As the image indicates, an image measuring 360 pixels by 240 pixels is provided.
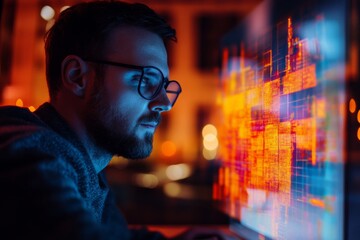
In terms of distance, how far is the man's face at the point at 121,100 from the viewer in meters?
0.94

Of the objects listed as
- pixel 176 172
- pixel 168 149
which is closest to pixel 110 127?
pixel 176 172

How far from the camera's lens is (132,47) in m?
0.95

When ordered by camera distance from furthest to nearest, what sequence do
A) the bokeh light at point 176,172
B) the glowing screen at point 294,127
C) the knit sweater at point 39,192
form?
the bokeh light at point 176,172 < the glowing screen at point 294,127 < the knit sweater at point 39,192

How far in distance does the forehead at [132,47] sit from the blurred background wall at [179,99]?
1.66 feet

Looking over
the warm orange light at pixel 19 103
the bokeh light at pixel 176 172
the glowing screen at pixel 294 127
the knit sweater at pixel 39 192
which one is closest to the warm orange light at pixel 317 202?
the glowing screen at pixel 294 127

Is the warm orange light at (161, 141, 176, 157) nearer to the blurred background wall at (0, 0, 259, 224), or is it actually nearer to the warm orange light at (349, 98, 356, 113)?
the blurred background wall at (0, 0, 259, 224)

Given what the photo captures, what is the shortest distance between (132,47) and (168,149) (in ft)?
30.0

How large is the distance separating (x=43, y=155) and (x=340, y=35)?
0.60m

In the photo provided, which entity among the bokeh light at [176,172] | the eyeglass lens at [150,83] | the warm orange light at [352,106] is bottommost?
the bokeh light at [176,172]

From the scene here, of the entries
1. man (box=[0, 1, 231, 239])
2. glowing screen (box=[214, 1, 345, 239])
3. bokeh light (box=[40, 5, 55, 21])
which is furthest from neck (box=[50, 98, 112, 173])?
bokeh light (box=[40, 5, 55, 21])

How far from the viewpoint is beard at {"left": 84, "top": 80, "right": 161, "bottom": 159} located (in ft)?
3.07

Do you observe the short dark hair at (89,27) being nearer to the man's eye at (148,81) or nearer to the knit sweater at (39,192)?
the man's eye at (148,81)

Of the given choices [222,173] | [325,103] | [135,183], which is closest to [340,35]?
[325,103]

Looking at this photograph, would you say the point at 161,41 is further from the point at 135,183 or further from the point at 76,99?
the point at 135,183
